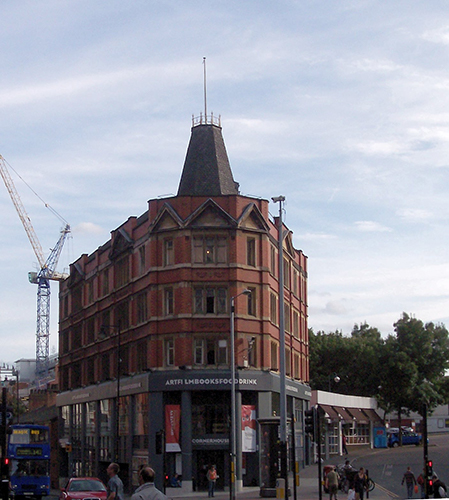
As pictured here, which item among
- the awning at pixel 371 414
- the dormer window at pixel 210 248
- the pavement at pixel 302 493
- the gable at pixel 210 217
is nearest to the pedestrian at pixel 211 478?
the pavement at pixel 302 493

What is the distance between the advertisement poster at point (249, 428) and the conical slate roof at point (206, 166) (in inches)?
549

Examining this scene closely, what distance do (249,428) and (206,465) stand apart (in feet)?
11.3

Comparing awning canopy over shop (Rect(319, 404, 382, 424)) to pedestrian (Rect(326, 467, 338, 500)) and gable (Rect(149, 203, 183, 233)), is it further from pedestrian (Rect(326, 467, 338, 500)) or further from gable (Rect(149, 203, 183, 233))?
pedestrian (Rect(326, 467, 338, 500))

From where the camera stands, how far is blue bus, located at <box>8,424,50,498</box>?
47781 millimetres

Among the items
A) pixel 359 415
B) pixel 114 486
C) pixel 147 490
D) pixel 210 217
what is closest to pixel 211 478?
pixel 210 217

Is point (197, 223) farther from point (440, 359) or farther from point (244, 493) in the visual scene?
point (440, 359)

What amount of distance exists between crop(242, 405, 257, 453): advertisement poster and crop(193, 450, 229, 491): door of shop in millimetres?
1442

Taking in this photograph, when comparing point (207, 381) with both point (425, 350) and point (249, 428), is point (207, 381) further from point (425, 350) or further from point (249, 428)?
point (425, 350)

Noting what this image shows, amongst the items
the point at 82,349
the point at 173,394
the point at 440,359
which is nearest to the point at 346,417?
the point at 440,359

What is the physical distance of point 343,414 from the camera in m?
77.9

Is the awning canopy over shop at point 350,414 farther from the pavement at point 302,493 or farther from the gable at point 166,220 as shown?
the gable at point 166,220

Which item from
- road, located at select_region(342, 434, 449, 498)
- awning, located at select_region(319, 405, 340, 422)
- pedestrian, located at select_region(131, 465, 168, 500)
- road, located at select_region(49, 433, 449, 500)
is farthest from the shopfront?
pedestrian, located at select_region(131, 465, 168, 500)

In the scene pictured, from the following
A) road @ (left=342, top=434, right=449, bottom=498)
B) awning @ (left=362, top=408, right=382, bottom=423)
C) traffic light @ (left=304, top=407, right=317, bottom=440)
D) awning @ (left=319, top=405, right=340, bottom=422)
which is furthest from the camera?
awning @ (left=362, top=408, right=382, bottom=423)

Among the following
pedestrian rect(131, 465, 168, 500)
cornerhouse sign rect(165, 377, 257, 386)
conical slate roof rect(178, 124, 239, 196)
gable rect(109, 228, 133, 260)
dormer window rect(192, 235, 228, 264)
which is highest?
conical slate roof rect(178, 124, 239, 196)
